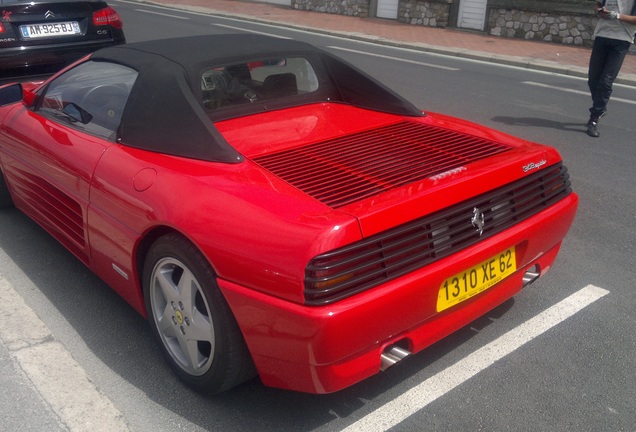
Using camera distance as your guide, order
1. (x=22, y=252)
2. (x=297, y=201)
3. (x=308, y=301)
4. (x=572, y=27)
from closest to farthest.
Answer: (x=308, y=301), (x=297, y=201), (x=22, y=252), (x=572, y=27)

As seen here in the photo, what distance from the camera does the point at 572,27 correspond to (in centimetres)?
1516

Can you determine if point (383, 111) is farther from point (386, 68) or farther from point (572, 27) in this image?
point (572, 27)

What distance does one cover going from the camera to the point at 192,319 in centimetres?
279

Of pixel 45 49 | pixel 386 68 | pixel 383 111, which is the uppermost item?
pixel 383 111

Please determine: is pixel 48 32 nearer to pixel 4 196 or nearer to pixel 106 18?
pixel 106 18

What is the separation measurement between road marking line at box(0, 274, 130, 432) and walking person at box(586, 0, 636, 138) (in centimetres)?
602

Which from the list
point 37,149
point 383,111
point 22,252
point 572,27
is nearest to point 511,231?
point 383,111

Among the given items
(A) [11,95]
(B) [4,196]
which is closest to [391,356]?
(A) [11,95]

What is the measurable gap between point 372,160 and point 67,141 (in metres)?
1.64

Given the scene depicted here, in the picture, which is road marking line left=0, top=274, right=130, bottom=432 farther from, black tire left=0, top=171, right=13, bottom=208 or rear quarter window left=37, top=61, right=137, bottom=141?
black tire left=0, top=171, right=13, bottom=208

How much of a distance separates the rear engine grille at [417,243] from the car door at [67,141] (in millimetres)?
1491

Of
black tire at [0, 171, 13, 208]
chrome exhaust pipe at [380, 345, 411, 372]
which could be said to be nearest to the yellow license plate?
chrome exhaust pipe at [380, 345, 411, 372]

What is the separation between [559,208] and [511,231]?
1.38 ft

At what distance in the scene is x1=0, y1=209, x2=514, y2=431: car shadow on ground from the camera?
2764mm
